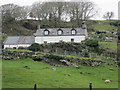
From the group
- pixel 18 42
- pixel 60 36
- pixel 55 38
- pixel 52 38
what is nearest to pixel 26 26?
pixel 18 42

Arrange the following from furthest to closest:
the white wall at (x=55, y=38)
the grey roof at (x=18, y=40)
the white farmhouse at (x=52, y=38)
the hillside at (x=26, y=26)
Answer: the hillside at (x=26, y=26) → the white wall at (x=55, y=38) → the white farmhouse at (x=52, y=38) → the grey roof at (x=18, y=40)

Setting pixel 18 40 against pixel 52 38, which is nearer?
pixel 18 40

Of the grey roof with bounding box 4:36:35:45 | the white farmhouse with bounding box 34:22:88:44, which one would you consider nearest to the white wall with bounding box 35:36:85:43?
the white farmhouse with bounding box 34:22:88:44

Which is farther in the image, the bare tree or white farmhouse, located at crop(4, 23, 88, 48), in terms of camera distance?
the bare tree

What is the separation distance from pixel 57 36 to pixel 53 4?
43.2 meters

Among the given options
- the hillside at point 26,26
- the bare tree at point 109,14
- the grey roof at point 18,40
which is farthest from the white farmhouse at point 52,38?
the bare tree at point 109,14

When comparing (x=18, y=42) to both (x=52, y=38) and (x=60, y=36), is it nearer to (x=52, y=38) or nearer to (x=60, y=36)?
(x=52, y=38)

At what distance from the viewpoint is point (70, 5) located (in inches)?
4075

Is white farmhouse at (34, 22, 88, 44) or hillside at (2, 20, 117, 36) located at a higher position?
hillside at (2, 20, 117, 36)

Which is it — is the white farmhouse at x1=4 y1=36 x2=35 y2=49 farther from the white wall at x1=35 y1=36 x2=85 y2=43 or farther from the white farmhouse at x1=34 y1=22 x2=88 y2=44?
the white farmhouse at x1=34 y1=22 x2=88 y2=44

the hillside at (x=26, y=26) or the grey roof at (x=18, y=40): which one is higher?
the hillside at (x=26, y=26)

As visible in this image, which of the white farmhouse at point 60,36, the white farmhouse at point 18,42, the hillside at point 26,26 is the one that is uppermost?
the hillside at point 26,26

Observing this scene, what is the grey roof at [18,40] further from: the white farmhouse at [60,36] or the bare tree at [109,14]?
the bare tree at [109,14]

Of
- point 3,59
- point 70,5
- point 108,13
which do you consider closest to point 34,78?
point 3,59
